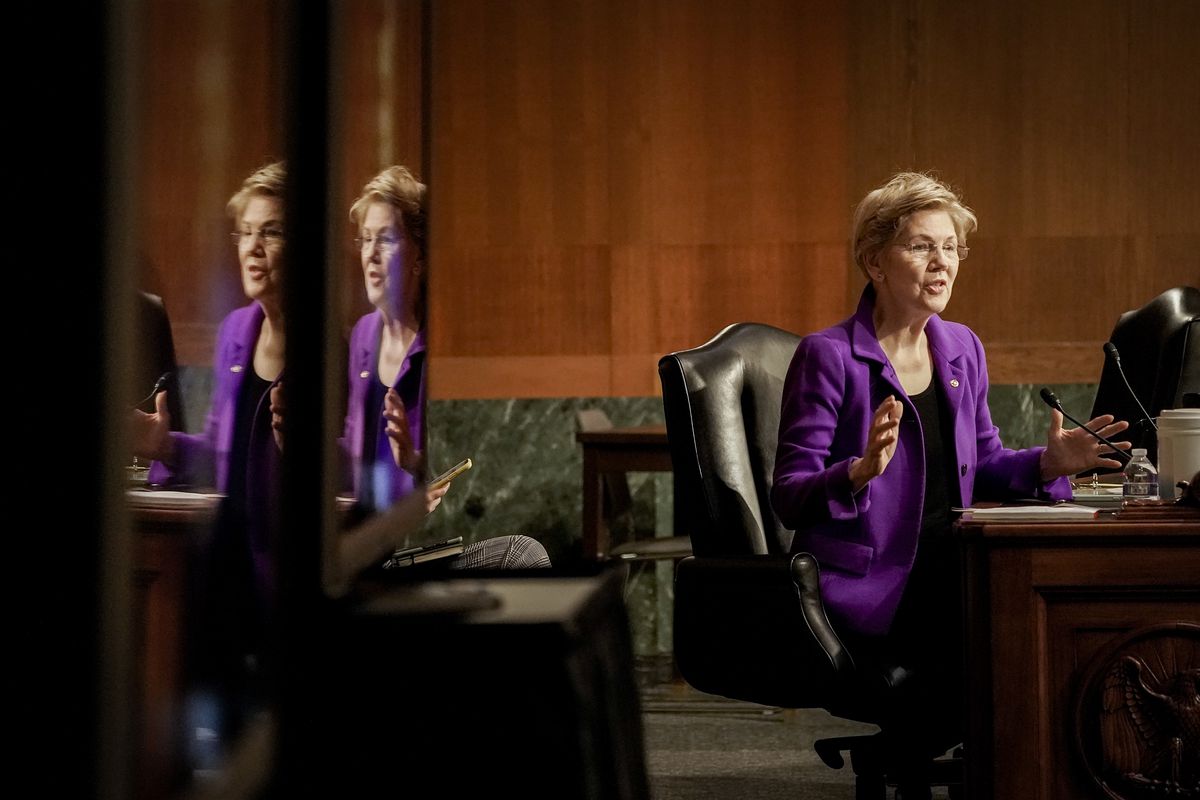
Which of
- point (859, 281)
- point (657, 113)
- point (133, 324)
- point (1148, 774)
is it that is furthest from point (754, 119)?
point (133, 324)

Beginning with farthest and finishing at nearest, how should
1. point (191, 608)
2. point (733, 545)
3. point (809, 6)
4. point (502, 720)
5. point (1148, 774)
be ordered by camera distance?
point (809, 6) < point (733, 545) < point (1148, 774) < point (502, 720) < point (191, 608)

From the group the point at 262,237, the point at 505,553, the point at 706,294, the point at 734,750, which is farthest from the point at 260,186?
the point at 706,294

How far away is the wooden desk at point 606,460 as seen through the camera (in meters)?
4.48

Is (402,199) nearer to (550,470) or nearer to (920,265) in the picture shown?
(920,265)

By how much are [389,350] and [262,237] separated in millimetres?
457

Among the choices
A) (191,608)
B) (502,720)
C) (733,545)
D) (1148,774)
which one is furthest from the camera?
(733,545)

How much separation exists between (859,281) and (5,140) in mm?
5105

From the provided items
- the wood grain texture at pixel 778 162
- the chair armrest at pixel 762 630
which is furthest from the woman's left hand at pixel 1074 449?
the wood grain texture at pixel 778 162

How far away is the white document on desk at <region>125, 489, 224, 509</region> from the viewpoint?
1.79ft

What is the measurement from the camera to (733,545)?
8.39 ft

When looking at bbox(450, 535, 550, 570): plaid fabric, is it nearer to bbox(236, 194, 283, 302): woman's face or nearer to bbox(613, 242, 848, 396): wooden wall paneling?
bbox(236, 194, 283, 302): woman's face

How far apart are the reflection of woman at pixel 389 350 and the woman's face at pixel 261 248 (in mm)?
196

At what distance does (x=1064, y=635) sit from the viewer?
2.08m

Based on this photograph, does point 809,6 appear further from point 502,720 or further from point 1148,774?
point 502,720
